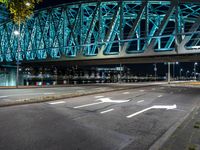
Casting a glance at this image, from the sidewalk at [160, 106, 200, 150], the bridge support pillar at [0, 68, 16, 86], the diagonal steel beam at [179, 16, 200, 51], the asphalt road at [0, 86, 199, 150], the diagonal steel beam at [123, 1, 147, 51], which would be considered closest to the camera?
the sidewalk at [160, 106, 200, 150]

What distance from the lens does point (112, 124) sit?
9.44 meters

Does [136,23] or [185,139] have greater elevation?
[136,23]

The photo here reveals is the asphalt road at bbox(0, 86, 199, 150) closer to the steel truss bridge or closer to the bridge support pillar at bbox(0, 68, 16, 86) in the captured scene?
the steel truss bridge

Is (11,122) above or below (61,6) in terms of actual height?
below

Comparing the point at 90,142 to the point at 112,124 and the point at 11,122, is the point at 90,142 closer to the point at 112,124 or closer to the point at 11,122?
the point at 112,124

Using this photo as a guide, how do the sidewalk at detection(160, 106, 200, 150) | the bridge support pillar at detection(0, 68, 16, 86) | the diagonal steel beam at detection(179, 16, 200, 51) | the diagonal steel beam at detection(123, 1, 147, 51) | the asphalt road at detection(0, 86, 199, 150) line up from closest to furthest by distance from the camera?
the sidewalk at detection(160, 106, 200, 150) < the asphalt road at detection(0, 86, 199, 150) < the diagonal steel beam at detection(179, 16, 200, 51) < the diagonal steel beam at detection(123, 1, 147, 51) < the bridge support pillar at detection(0, 68, 16, 86)

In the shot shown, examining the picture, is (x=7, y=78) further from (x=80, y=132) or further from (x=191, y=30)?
(x=80, y=132)

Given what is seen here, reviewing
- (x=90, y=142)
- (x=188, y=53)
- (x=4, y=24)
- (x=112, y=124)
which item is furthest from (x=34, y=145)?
(x=4, y=24)

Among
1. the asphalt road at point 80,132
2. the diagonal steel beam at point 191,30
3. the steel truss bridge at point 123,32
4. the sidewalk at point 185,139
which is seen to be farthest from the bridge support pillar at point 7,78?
the sidewalk at point 185,139

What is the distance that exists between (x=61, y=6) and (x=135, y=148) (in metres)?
61.1

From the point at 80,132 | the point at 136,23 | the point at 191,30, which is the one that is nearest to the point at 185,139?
the point at 80,132

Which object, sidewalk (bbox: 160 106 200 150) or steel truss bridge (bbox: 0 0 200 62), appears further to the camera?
steel truss bridge (bbox: 0 0 200 62)

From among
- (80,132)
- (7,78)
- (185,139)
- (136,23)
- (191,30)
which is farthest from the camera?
Answer: (7,78)

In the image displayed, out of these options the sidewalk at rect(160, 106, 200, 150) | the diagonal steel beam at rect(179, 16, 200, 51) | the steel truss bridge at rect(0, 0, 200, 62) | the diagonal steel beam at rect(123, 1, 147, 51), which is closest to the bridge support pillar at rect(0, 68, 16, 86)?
the steel truss bridge at rect(0, 0, 200, 62)
